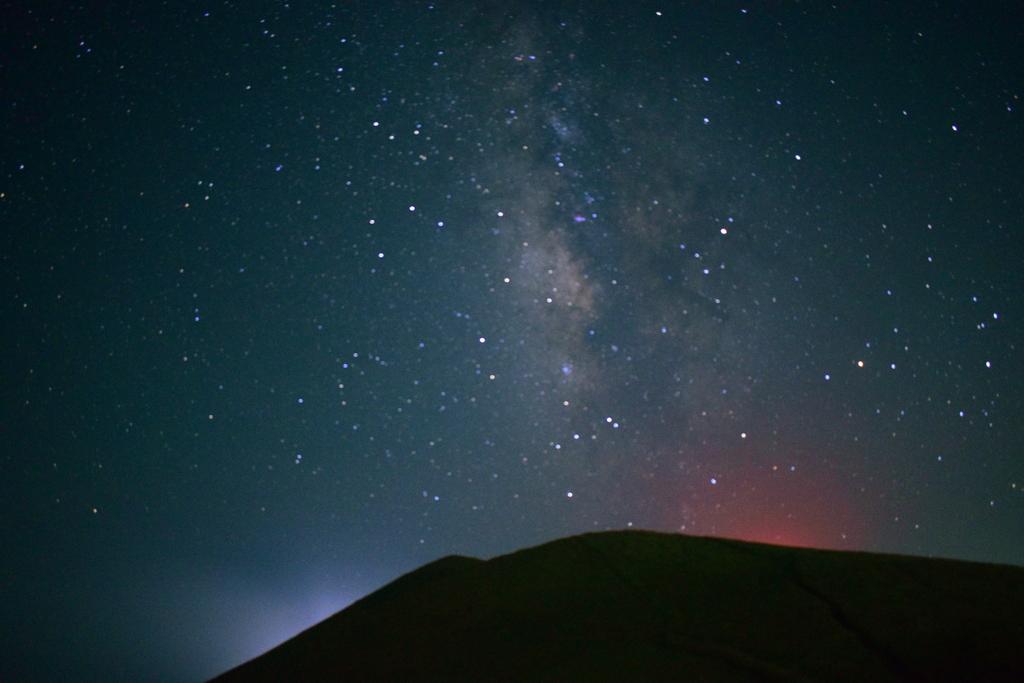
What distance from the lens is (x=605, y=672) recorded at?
4898 mm

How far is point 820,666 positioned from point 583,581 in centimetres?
251

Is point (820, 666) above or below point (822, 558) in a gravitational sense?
below

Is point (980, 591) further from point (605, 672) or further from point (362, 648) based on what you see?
point (362, 648)

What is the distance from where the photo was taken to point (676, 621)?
5.50m

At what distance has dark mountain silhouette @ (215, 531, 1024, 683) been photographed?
15.3 ft

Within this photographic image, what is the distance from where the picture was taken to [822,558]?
637 centimetres

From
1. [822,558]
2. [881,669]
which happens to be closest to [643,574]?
[822,558]

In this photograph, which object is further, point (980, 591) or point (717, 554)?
point (717, 554)

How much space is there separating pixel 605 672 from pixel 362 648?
268cm

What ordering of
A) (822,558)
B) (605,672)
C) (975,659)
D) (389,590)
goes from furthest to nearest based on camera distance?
(389,590)
(822,558)
(605,672)
(975,659)

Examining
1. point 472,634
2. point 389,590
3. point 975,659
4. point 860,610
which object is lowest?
point 975,659

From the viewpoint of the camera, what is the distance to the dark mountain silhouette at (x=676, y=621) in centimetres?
467

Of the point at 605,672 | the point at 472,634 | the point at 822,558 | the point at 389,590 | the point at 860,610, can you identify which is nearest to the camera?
the point at 605,672

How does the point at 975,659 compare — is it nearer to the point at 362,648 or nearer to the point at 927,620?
the point at 927,620
